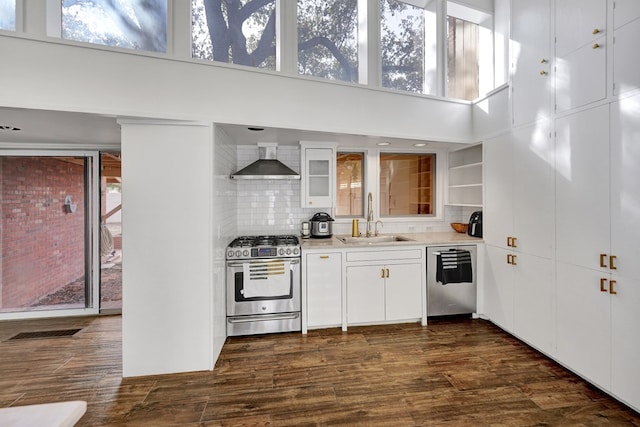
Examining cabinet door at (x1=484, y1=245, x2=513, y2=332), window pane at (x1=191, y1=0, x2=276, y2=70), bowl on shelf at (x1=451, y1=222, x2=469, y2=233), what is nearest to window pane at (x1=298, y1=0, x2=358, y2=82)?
window pane at (x1=191, y1=0, x2=276, y2=70)

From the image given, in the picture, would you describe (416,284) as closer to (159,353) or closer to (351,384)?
(351,384)

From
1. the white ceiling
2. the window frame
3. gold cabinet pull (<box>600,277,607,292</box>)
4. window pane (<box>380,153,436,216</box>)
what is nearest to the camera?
gold cabinet pull (<box>600,277,607,292</box>)

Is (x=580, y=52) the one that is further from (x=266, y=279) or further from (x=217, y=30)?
(x=266, y=279)

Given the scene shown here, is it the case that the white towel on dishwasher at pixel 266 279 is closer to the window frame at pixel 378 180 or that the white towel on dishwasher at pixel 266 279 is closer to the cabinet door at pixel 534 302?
the window frame at pixel 378 180

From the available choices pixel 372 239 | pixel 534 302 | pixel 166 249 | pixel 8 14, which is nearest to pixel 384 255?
pixel 372 239

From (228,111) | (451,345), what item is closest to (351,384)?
(451,345)

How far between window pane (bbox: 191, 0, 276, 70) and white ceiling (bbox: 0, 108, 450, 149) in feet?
2.14

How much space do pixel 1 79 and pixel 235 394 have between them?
9.34 feet

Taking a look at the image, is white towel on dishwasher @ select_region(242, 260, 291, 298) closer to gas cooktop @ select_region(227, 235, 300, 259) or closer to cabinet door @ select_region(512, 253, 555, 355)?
gas cooktop @ select_region(227, 235, 300, 259)

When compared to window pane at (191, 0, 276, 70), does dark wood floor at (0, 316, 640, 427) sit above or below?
below

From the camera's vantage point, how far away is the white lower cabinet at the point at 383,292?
3438 mm

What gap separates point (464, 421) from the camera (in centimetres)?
200

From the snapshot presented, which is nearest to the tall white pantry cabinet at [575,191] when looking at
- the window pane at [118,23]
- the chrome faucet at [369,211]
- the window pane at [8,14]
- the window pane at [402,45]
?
the window pane at [402,45]

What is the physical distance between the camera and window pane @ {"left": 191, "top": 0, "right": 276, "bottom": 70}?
271cm
